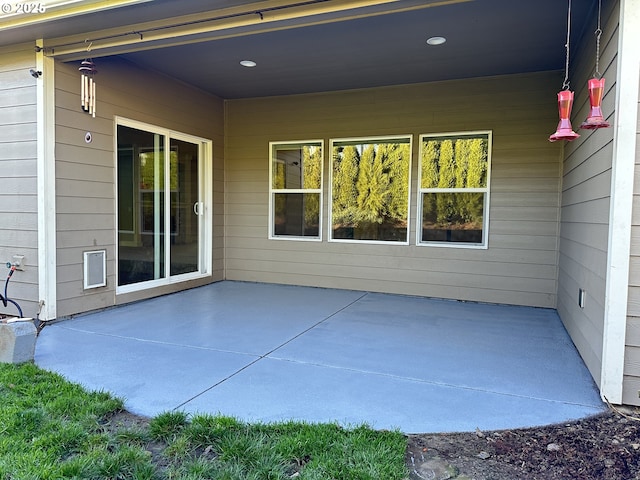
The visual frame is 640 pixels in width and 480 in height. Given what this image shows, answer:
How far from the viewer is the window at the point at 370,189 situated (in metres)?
5.87

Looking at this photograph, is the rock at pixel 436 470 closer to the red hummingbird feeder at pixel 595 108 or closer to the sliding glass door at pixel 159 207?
the red hummingbird feeder at pixel 595 108

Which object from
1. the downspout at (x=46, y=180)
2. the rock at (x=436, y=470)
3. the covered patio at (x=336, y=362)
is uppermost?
the downspout at (x=46, y=180)

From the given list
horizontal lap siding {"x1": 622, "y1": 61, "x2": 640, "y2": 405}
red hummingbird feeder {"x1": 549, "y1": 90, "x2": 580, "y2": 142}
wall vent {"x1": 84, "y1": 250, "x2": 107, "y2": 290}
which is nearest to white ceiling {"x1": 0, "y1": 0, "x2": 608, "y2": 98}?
red hummingbird feeder {"x1": 549, "y1": 90, "x2": 580, "y2": 142}

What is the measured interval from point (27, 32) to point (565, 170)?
18.7 feet

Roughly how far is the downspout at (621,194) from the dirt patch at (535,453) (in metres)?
0.41

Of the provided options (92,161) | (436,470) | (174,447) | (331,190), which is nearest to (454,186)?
(331,190)

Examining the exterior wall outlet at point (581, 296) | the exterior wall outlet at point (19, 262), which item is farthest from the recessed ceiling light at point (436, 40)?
the exterior wall outlet at point (19, 262)

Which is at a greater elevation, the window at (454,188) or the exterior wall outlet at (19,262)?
the window at (454,188)

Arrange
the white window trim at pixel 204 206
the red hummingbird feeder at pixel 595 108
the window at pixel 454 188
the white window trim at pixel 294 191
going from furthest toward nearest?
the white window trim at pixel 294 191 → the white window trim at pixel 204 206 → the window at pixel 454 188 → the red hummingbird feeder at pixel 595 108

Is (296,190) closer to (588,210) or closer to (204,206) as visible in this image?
(204,206)

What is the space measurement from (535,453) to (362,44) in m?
3.90

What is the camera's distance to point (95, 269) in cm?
457

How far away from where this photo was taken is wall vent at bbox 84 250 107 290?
4473 millimetres

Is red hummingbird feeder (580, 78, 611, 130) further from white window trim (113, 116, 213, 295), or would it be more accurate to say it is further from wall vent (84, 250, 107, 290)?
white window trim (113, 116, 213, 295)
